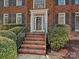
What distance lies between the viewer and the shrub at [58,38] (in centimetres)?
1655

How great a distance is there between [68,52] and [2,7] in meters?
14.2

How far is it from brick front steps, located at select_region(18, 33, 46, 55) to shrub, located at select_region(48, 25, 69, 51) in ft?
2.56

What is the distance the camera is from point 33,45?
17125mm

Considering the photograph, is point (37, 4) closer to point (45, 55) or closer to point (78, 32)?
point (78, 32)

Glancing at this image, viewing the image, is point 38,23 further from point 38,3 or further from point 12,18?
point 12,18

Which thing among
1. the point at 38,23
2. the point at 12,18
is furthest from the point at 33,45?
the point at 12,18

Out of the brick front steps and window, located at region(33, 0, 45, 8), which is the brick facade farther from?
the brick front steps

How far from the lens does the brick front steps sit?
16214 mm

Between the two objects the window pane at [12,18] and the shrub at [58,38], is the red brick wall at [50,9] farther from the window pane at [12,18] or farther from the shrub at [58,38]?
the shrub at [58,38]

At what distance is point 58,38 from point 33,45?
2.11 meters

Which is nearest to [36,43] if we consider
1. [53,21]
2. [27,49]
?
[27,49]

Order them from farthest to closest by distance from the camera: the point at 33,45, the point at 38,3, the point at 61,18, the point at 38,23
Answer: the point at 38,23
the point at 38,3
the point at 61,18
the point at 33,45

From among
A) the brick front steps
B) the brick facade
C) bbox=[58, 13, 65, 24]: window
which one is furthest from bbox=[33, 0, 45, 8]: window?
the brick front steps

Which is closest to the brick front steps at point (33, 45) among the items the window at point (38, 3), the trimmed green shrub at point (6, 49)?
the trimmed green shrub at point (6, 49)
